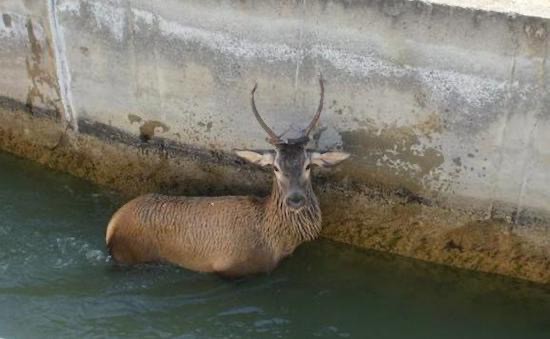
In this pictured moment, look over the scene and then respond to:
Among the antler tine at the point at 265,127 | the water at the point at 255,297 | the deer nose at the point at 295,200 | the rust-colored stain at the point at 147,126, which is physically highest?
the antler tine at the point at 265,127

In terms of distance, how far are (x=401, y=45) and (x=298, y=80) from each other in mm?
1089

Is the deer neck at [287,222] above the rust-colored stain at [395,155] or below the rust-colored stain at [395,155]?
below

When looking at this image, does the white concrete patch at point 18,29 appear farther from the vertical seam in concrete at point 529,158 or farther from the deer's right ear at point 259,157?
the vertical seam in concrete at point 529,158

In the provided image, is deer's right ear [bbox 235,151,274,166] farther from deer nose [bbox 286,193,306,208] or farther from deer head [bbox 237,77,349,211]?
deer nose [bbox 286,193,306,208]

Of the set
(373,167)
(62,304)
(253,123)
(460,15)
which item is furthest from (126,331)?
(460,15)

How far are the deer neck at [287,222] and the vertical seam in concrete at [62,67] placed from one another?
2.74 meters

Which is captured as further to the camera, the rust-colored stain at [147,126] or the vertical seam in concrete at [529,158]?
the rust-colored stain at [147,126]

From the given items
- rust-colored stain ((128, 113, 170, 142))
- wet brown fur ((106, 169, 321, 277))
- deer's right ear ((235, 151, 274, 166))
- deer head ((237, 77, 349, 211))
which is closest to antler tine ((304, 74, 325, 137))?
deer head ((237, 77, 349, 211))

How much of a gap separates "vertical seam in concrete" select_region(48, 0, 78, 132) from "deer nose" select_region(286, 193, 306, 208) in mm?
3176

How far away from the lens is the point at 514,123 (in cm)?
707

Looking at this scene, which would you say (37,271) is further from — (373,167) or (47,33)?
(373,167)

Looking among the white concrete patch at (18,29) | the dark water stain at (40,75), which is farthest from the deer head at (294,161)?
the white concrete patch at (18,29)

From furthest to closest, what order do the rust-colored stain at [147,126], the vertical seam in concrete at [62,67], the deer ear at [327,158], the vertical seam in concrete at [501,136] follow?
the rust-colored stain at [147,126], the vertical seam in concrete at [62,67], the deer ear at [327,158], the vertical seam in concrete at [501,136]

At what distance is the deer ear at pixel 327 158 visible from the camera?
7008 mm
